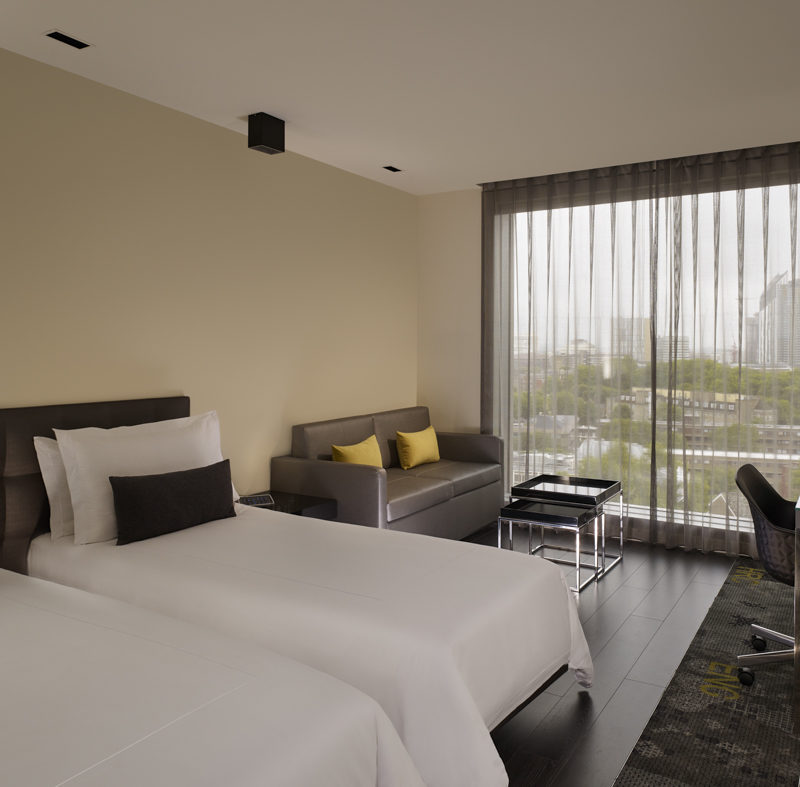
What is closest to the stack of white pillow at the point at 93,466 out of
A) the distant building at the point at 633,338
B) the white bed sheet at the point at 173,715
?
the white bed sheet at the point at 173,715

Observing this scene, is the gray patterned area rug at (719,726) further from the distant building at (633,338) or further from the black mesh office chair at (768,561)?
the distant building at (633,338)

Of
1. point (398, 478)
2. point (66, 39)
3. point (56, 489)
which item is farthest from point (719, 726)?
point (66, 39)

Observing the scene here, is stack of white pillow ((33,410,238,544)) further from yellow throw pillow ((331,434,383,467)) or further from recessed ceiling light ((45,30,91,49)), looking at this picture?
recessed ceiling light ((45,30,91,49))

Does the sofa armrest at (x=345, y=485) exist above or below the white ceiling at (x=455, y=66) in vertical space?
below

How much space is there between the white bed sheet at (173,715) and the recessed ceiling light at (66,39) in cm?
240

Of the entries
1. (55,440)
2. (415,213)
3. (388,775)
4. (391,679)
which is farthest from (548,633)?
(415,213)

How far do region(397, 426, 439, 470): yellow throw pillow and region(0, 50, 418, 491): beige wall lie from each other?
0.45m

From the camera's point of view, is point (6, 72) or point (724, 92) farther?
point (724, 92)

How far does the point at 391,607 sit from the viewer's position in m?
2.31

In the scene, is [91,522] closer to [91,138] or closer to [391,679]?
[391,679]

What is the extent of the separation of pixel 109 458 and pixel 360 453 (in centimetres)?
→ 199

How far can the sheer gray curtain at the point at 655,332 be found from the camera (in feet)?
15.8

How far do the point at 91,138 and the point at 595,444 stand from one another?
4010 millimetres

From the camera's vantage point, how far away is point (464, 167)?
5.23m
